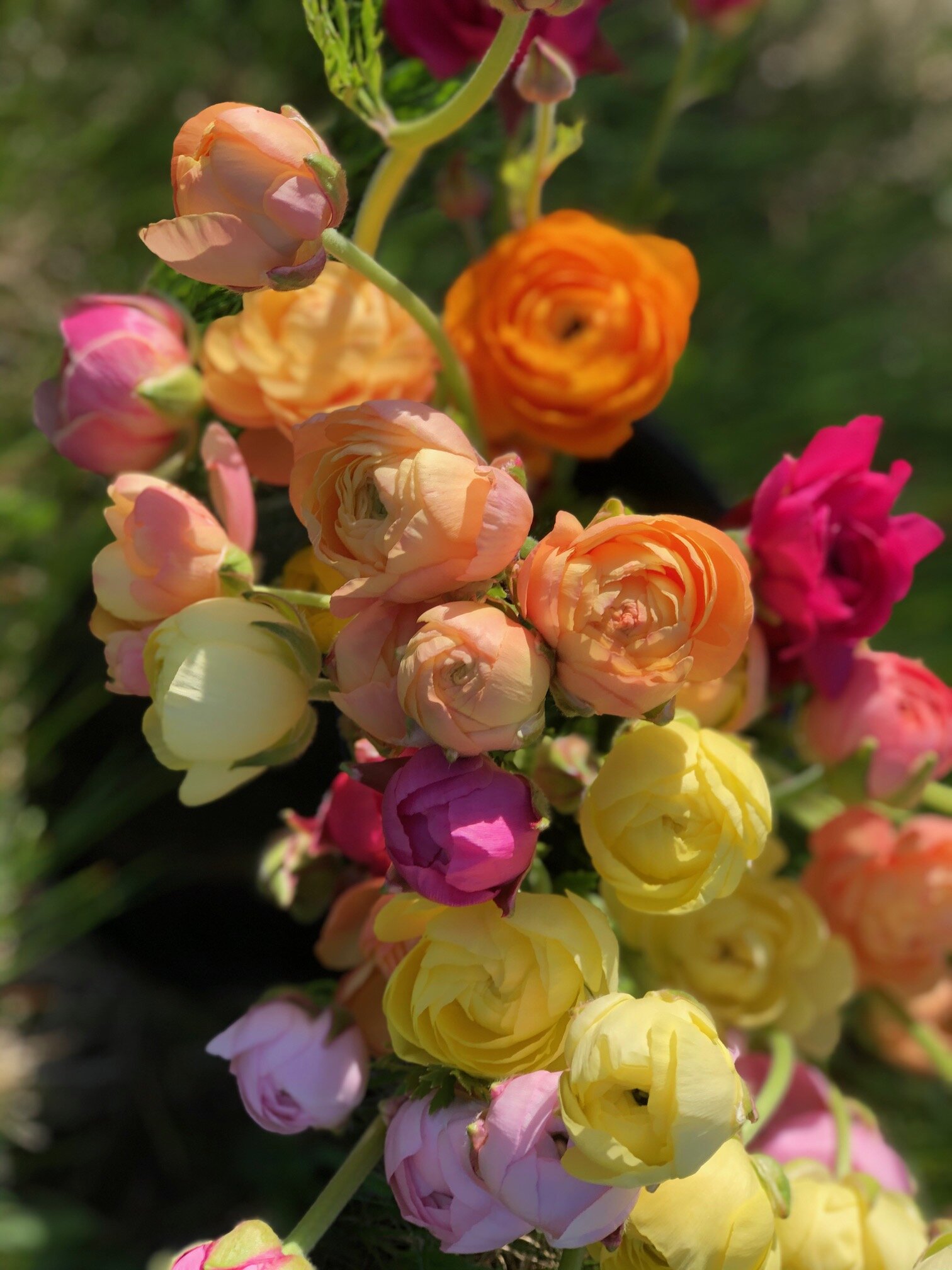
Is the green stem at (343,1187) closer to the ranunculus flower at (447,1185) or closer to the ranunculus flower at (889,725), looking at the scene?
the ranunculus flower at (447,1185)

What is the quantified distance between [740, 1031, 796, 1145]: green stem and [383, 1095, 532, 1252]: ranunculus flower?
90mm

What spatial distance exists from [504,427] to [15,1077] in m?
0.39

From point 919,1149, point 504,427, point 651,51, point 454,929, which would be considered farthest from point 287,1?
point 919,1149

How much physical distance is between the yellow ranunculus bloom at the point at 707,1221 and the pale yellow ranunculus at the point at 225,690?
13cm

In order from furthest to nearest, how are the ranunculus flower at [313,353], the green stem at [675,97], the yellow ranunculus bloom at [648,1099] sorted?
the green stem at [675,97]
the ranunculus flower at [313,353]
the yellow ranunculus bloom at [648,1099]

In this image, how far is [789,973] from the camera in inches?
13.1

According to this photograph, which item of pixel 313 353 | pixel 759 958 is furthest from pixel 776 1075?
pixel 313 353

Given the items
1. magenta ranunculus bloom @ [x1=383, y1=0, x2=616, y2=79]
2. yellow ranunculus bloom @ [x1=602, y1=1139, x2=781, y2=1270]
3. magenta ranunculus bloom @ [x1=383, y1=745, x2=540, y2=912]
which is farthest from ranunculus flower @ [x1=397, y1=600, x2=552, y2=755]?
magenta ranunculus bloom @ [x1=383, y1=0, x2=616, y2=79]

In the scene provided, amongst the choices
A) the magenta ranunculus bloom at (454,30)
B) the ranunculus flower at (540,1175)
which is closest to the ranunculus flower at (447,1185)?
the ranunculus flower at (540,1175)

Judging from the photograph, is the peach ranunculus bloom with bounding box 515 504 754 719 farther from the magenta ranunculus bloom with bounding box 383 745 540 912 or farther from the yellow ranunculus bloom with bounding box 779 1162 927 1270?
the yellow ranunculus bloom with bounding box 779 1162 927 1270

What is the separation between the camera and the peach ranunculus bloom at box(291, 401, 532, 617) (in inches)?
8.0

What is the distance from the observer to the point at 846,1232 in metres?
0.28

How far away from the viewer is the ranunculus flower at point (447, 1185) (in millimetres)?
227

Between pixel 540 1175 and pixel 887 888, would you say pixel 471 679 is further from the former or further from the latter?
pixel 887 888
